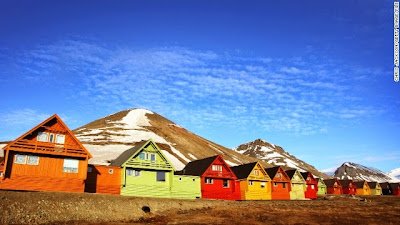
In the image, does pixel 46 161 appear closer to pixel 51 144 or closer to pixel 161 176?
pixel 51 144

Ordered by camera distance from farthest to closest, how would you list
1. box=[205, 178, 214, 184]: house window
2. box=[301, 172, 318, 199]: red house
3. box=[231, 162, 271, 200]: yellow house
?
box=[301, 172, 318, 199]: red house < box=[231, 162, 271, 200]: yellow house < box=[205, 178, 214, 184]: house window

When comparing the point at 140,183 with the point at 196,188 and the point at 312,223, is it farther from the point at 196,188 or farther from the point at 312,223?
the point at 312,223

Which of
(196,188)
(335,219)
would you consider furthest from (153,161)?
(335,219)

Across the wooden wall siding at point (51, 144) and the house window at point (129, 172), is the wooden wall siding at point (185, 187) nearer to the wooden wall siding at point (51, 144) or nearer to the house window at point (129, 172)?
the house window at point (129, 172)

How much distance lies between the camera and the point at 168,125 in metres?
153

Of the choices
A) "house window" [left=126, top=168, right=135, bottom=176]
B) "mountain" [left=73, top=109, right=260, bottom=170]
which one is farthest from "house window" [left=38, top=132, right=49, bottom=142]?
"mountain" [left=73, top=109, right=260, bottom=170]

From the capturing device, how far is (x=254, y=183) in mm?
61312

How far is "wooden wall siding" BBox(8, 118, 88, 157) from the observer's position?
3934 cm

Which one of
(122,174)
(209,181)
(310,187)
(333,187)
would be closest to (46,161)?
(122,174)

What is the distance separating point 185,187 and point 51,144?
21893mm

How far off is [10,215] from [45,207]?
311cm

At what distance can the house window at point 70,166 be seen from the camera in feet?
138

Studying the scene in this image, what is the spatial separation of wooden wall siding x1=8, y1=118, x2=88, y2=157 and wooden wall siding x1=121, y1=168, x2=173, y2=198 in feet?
25.3

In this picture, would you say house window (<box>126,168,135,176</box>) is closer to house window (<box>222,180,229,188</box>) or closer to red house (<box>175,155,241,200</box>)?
red house (<box>175,155,241,200</box>)
